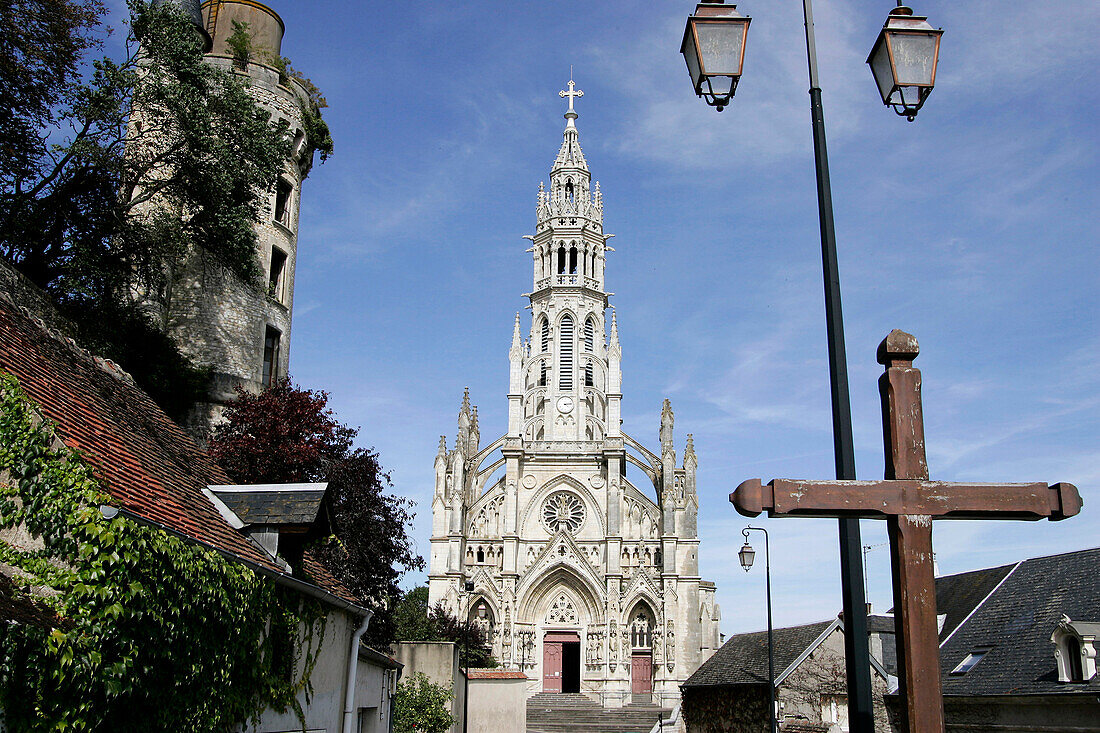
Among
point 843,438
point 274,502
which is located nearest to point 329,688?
point 274,502

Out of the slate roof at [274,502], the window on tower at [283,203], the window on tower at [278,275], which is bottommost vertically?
the slate roof at [274,502]

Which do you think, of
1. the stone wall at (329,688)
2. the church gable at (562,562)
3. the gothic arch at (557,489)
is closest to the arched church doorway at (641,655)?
the church gable at (562,562)

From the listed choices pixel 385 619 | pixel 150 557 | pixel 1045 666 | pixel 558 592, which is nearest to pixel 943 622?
pixel 1045 666

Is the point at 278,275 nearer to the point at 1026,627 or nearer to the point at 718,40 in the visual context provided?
the point at 1026,627

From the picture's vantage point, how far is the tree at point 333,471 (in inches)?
848

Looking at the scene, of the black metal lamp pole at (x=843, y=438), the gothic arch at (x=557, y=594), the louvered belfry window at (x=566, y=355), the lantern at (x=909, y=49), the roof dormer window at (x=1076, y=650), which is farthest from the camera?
the louvered belfry window at (x=566, y=355)

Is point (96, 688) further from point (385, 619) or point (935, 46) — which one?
point (385, 619)

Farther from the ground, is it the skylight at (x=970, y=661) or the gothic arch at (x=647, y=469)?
the gothic arch at (x=647, y=469)

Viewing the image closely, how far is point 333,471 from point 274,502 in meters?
11.2

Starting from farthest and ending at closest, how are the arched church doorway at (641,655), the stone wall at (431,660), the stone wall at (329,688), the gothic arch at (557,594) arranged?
1. the gothic arch at (557,594)
2. the arched church doorway at (641,655)
3. the stone wall at (431,660)
4. the stone wall at (329,688)

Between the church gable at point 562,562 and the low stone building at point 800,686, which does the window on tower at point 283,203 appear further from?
the church gable at point 562,562

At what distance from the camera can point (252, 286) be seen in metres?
26.6

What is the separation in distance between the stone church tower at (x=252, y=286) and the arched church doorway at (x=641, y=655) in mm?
26354

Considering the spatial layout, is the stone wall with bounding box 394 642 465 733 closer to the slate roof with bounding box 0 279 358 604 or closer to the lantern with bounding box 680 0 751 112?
the slate roof with bounding box 0 279 358 604
